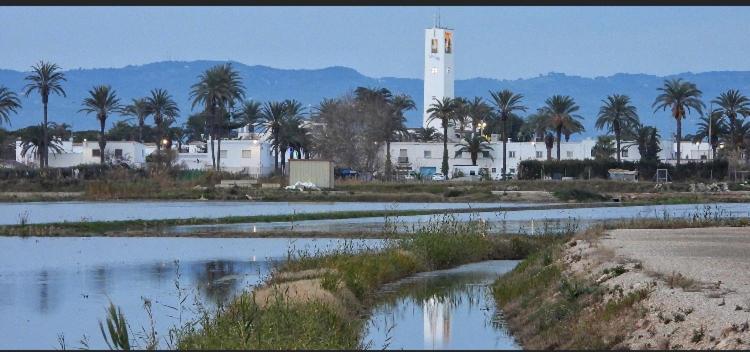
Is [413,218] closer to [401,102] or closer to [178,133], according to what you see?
[401,102]

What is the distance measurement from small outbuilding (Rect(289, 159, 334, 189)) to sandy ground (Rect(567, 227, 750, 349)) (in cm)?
6381

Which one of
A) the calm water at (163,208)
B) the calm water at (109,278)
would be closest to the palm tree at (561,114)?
the calm water at (163,208)

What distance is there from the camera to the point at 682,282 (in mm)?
Answer: 22312

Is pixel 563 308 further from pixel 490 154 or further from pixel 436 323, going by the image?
pixel 490 154

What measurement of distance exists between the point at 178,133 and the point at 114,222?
12042cm

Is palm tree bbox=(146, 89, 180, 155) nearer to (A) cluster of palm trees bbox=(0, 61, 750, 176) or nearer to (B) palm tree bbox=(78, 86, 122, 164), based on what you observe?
(A) cluster of palm trees bbox=(0, 61, 750, 176)

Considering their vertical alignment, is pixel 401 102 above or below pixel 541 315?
above

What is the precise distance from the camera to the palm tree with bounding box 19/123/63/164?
136 meters

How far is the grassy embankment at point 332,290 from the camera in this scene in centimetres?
1841

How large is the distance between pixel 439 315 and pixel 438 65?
529ft

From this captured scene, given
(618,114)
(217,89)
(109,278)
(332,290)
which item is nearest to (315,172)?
(217,89)

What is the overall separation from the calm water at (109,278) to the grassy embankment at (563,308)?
6327 mm

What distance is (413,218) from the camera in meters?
61.1

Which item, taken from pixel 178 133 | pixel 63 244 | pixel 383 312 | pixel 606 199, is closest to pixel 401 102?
pixel 178 133
